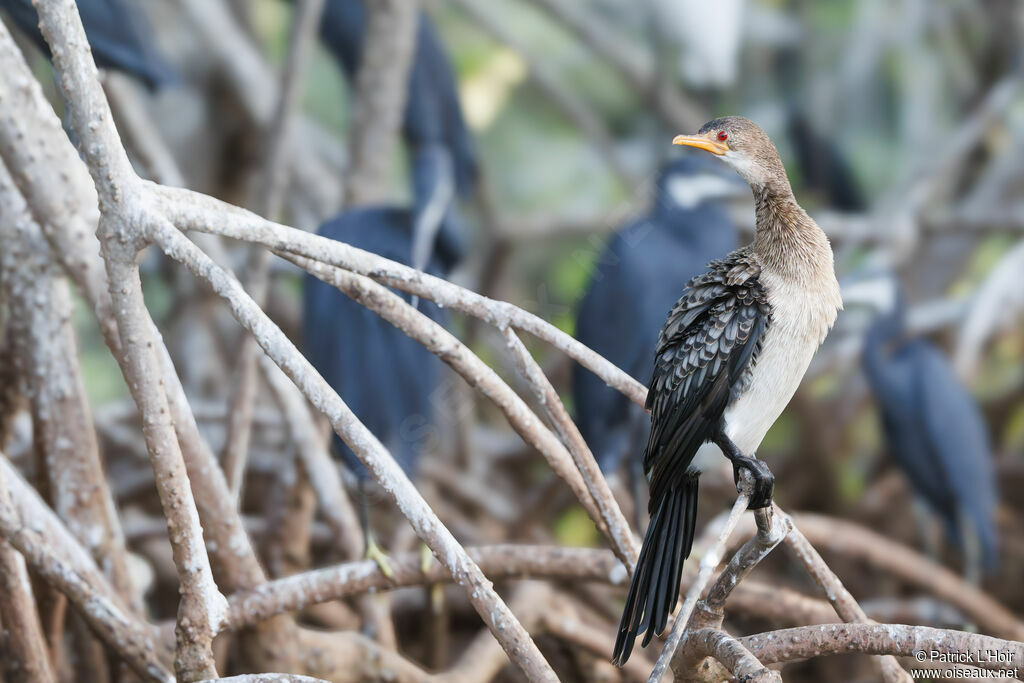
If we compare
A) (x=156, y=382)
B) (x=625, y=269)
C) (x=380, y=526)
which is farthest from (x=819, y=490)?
(x=156, y=382)

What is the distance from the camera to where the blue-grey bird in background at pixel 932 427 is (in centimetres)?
293

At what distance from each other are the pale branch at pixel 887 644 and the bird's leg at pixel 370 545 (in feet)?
1.95

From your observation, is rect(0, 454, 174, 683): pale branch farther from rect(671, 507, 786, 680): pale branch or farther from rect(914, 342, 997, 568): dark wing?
rect(914, 342, 997, 568): dark wing

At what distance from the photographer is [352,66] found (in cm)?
308

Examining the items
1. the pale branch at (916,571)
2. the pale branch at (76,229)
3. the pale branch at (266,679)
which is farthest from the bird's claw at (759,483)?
the pale branch at (916,571)

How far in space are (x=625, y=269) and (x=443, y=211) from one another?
39 centimetres

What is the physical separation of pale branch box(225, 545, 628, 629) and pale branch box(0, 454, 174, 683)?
129mm

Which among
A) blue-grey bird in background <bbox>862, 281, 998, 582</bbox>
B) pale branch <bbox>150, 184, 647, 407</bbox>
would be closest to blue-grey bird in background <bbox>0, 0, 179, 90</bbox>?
pale branch <bbox>150, 184, 647, 407</bbox>

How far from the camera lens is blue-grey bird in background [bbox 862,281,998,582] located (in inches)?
115

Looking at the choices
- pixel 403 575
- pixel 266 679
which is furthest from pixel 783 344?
pixel 403 575

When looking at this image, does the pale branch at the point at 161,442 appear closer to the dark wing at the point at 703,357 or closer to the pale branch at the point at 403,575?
the pale branch at the point at 403,575

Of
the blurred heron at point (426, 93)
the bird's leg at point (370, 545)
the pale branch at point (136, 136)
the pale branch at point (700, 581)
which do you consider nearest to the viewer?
the pale branch at point (700, 581)

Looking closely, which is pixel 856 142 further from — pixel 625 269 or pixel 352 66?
pixel 625 269

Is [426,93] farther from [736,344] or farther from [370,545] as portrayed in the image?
[736,344]
